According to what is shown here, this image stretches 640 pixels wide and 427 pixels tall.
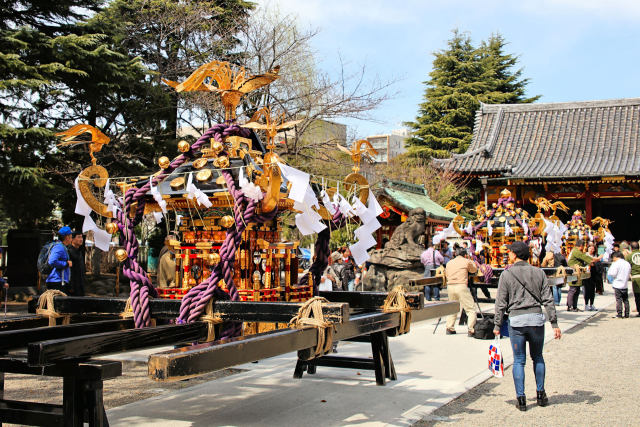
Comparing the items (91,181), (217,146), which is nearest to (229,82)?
(217,146)

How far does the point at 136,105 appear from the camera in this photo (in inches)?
670

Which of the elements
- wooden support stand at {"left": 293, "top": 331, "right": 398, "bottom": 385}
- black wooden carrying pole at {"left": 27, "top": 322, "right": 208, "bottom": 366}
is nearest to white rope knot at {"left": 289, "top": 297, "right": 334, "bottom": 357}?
black wooden carrying pole at {"left": 27, "top": 322, "right": 208, "bottom": 366}

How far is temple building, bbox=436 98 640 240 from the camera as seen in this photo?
79.9 ft

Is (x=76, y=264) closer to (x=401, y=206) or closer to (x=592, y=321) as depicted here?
(x=592, y=321)

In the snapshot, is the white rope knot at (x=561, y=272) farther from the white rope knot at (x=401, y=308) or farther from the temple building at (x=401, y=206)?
the temple building at (x=401, y=206)

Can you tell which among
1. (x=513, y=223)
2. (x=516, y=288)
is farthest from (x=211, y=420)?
(x=513, y=223)

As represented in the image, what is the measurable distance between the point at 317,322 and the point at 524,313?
2.88 metres

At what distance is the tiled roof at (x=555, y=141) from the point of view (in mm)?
24547

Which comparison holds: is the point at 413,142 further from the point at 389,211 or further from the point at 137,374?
the point at 137,374

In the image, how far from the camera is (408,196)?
2270cm

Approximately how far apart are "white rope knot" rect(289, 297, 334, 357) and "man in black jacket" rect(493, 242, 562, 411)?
2738 millimetres

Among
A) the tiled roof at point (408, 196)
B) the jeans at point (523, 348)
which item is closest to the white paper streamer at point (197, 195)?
the jeans at point (523, 348)

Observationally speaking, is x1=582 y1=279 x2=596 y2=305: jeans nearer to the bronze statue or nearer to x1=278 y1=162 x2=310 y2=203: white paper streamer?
the bronze statue

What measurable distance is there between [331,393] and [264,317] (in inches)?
98.1
